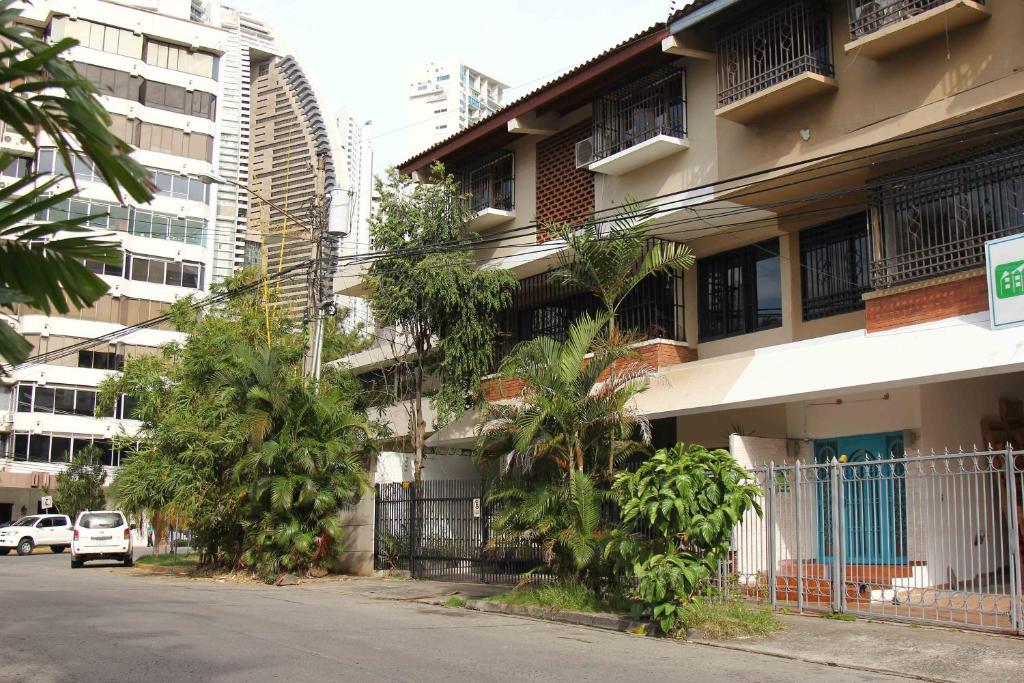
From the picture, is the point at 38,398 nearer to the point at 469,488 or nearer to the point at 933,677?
the point at 469,488

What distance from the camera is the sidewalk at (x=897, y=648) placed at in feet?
29.9

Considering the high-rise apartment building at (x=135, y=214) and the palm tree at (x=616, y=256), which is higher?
the high-rise apartment building at (x=135, y=214)

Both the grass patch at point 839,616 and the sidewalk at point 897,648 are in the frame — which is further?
the grass patch at point 839,616

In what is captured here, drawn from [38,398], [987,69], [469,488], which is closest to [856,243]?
[987,69]

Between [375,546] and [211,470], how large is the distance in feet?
12.6

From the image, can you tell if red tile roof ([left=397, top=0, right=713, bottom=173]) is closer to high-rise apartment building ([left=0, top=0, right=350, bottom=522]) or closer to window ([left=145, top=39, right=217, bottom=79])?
high-rise apartment building ([left=0, top=0, right=350, bottom=522])

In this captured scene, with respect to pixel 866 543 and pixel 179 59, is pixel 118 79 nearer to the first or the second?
pixel 179 59

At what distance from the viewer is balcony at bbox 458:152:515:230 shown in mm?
21750

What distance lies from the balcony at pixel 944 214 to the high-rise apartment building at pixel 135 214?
108ft

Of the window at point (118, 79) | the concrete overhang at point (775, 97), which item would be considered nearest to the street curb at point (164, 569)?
the concrete overhang at point (775, 97)

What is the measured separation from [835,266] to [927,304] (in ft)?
10.2

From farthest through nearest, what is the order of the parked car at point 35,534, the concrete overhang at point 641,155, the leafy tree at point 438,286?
the parked car at point 35,534 → the leafy tree at point 438,286 → the concrete overhang at point 641,155

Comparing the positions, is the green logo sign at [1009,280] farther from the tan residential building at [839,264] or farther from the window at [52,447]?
the window at [52,447]

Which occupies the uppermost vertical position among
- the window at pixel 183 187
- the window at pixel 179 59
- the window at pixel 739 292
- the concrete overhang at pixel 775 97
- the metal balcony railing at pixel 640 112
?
the window at pixel 179 59
